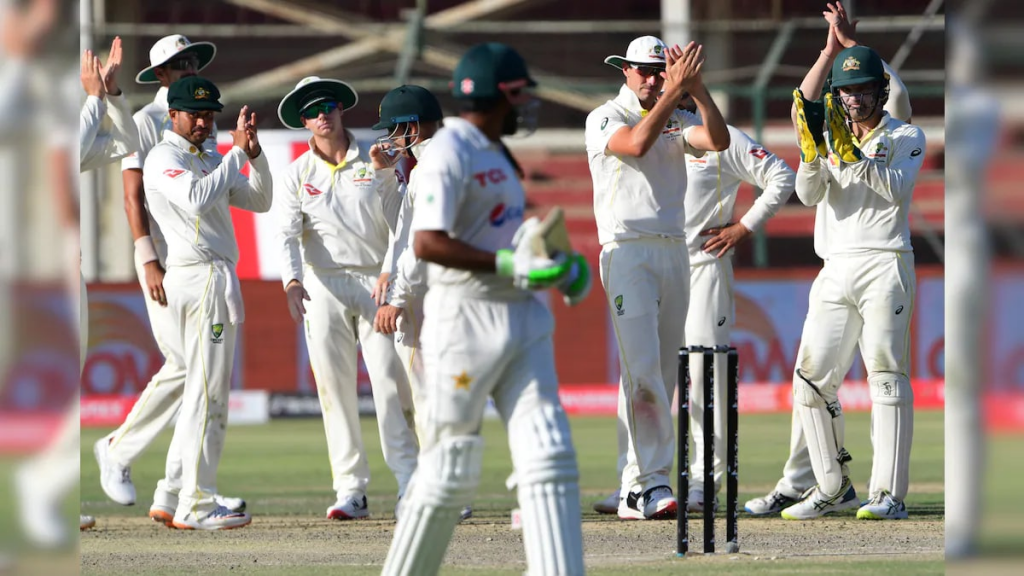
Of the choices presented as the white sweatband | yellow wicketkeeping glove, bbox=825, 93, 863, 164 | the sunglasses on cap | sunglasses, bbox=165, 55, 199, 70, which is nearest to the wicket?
yellow wicketkeeping glove, bbox=825, 93, 863, 164

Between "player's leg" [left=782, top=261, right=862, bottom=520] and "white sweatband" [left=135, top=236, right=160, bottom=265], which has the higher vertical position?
"white sweatband" [left=135, top=236, right=160, bottom=265]

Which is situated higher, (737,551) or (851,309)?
(851,309)

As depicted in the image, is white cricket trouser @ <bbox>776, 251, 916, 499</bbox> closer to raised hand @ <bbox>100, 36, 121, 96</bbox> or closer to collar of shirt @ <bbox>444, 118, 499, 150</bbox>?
collar of shirt @ <bbox>444, 118, 499, 150</bbox>

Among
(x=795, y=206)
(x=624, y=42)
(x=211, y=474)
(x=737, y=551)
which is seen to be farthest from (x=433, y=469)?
(x=624, y=42)

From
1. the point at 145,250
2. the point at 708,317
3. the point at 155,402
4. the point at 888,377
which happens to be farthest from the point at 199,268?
the point at 888,377

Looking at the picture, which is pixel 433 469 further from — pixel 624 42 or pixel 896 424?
pixel 624 42

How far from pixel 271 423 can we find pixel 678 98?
33.0ft

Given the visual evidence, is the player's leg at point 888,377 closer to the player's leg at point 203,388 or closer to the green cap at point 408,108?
the green cap at point 408,108

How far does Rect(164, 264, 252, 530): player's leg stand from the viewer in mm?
7348

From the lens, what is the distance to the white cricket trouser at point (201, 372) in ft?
24.1

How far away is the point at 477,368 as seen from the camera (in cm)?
443

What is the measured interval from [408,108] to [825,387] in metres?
2.55

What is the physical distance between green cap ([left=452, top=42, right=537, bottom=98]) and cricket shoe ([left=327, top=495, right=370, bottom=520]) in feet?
11.8

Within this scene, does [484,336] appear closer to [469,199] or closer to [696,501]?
[469,199]
